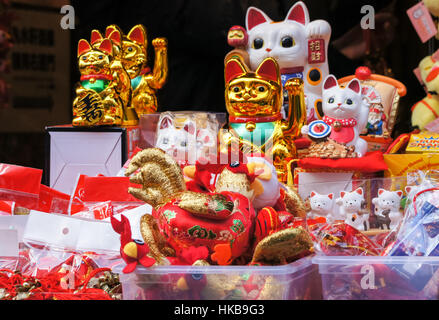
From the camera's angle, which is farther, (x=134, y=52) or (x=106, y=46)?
(x=134, y=52)

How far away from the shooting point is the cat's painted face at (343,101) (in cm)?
186

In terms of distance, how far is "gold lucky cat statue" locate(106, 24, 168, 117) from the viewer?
2.33 m

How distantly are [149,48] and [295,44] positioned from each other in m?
0.82

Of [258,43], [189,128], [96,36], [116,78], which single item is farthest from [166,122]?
[258,43]

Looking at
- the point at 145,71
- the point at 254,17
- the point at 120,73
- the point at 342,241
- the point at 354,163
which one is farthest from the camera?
the point at 145,71

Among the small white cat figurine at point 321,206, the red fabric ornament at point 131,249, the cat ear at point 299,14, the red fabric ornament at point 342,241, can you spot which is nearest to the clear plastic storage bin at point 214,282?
the red fabric ornament at point 131,249

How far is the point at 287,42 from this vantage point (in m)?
2.26

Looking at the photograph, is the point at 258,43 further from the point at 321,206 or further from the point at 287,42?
the point at 321,206

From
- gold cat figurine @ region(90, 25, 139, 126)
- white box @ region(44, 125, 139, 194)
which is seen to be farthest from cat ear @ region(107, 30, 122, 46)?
white box @ region(44, 125, 139, 194)

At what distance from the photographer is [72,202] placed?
1620mm

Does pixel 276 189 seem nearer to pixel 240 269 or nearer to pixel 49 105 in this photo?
pixel 240 269

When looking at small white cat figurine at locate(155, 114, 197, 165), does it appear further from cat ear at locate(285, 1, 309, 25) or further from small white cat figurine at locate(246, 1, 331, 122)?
cat ear at locate(285, 1, 309, 25)
